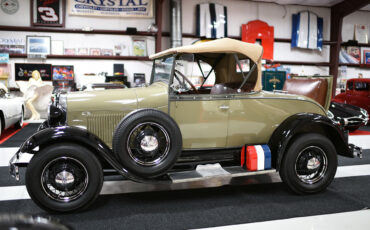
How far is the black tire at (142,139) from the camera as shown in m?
2.54

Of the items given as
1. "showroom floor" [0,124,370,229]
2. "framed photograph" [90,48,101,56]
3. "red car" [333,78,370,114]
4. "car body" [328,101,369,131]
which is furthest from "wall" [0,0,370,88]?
"showroom floor" [0,124,370,229]

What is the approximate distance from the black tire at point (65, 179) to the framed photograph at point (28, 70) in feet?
25.5

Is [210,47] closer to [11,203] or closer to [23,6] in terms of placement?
[11,203]

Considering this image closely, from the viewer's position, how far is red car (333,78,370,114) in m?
8.13

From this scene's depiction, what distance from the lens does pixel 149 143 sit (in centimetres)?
265

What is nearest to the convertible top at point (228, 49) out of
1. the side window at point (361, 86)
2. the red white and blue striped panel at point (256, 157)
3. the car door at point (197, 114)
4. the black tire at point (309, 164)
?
the car door at point (197, 114)

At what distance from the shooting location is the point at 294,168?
3.03 m

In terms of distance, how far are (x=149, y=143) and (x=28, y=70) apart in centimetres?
817

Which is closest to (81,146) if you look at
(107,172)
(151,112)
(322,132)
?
(107,172)

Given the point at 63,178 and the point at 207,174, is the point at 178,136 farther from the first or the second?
the point at 63,178

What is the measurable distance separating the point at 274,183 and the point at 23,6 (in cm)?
936

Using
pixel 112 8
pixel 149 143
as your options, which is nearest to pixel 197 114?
pixel 149 143

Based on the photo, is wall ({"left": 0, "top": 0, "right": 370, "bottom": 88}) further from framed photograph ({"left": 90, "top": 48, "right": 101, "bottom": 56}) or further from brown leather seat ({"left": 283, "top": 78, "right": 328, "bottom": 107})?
brown leather seat ({"left": 283, "top": 78, "right": 328, "bottom": 107})

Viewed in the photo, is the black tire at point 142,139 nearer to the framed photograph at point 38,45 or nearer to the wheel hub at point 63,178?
the wheel hub at point 63,178
